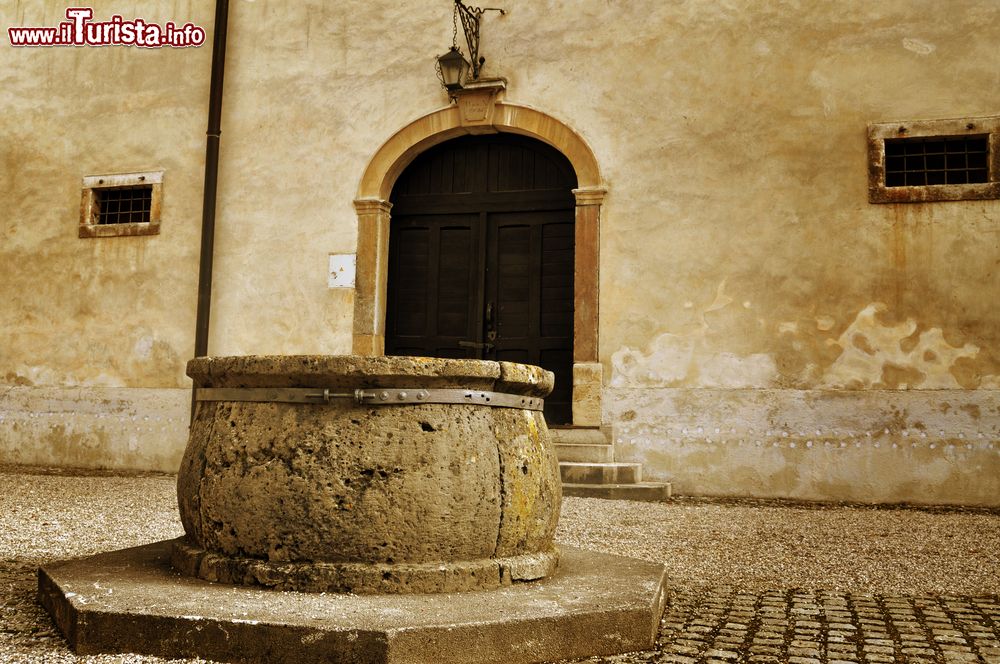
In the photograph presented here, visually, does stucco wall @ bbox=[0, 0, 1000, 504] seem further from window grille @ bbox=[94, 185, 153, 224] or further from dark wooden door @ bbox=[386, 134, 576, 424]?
dark wooden door @ bbox=[386, 134, 576, 424]

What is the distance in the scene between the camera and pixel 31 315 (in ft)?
29.3

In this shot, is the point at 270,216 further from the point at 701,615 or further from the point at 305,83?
the point at 701,615

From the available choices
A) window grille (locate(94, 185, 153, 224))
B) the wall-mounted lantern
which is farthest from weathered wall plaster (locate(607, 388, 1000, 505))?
window grille (locate(94, 185, 153, 224))

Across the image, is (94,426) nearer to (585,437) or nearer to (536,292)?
(536,292)

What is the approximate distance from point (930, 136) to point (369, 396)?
5.91m

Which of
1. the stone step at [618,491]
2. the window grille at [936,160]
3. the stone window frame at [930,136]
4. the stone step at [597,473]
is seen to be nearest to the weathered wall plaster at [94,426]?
the stone step at [597,473]

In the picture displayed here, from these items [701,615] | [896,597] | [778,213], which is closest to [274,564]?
[701,615]

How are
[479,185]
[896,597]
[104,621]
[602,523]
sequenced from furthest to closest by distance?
[479,185] < [602,523] < [896,597] < [104,621]

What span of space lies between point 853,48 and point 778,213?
1473 mm

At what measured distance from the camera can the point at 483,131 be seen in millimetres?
8062

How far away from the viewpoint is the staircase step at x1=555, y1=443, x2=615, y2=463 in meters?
7.07

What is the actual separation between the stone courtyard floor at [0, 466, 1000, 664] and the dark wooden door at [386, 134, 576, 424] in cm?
206

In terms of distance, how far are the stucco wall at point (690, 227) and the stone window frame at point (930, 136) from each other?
8 cm

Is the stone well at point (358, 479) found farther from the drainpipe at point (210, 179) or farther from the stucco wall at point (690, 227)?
the drainpipe at point (210, 179)
